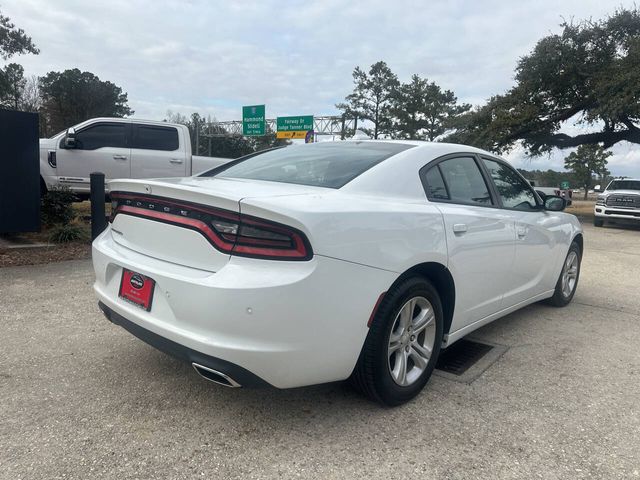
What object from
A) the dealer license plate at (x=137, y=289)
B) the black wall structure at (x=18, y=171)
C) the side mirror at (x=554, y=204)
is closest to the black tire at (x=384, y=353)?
the dealer license plate at (x=137, y=289)

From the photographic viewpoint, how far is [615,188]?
1736 cm

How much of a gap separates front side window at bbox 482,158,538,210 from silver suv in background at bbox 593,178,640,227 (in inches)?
545

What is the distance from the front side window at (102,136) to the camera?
9461mm

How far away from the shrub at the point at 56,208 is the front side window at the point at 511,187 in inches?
273

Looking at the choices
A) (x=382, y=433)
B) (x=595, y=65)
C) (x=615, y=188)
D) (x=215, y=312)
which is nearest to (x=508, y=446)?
(x=382, y=433)

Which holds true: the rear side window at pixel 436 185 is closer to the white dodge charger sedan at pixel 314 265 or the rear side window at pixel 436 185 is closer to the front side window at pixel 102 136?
the white dodge charger sedan at pixel 314 265

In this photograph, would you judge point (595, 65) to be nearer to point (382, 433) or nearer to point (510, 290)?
point (510, 290)

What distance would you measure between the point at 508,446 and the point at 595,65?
21.7 meters

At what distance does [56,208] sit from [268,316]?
724 cm

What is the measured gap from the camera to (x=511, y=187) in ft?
13.6

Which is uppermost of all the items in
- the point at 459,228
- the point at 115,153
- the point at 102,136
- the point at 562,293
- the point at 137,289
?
the point at 102,136

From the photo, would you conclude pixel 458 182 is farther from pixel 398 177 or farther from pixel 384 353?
pixel 384 353

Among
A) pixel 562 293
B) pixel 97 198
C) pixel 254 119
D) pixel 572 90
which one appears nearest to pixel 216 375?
pixel 562 293

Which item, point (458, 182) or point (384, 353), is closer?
point (384, 353)
